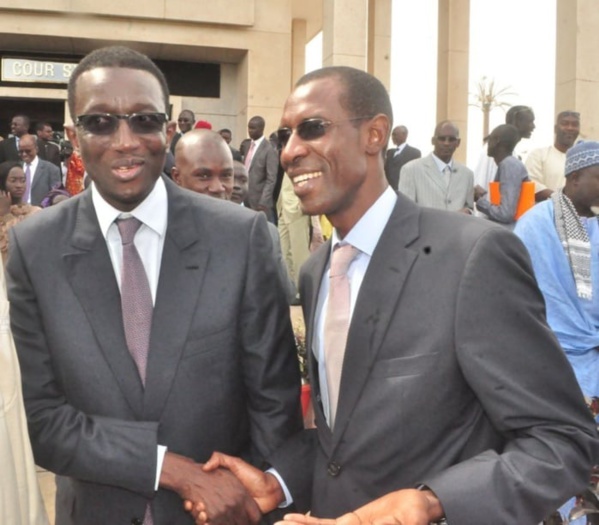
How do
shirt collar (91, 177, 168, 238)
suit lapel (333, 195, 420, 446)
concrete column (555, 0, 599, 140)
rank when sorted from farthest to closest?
1. concrete column (555, 0, 599, 140)
2. shirt collar (91, 177, 168, 238)
3. suit lapel (333, 195, 420, 446)

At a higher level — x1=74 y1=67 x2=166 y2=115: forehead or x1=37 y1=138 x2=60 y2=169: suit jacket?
x1=37 y1=138 x2=60 y2=169: suit jacket

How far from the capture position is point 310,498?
245 centimetres

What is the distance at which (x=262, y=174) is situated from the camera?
1094 cm

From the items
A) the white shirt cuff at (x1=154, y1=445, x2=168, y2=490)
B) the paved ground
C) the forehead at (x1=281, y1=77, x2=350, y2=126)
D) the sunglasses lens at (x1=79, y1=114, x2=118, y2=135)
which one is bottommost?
the paved ground

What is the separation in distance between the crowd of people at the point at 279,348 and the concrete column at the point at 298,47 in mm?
22679

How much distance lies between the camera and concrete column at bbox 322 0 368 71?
42.3 ft

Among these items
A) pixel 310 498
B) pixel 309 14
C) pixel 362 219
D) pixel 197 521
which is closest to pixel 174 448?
pixel 197 521

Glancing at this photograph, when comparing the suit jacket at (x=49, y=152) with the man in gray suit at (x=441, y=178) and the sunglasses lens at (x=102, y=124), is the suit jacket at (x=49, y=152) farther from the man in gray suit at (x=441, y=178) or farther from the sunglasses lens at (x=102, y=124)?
the sunglasses lens at (x=102, y=124)

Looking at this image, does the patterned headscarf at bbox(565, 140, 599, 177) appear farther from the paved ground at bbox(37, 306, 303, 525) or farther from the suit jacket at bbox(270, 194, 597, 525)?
the paved ground at bbox(37, 306, 303, 525)

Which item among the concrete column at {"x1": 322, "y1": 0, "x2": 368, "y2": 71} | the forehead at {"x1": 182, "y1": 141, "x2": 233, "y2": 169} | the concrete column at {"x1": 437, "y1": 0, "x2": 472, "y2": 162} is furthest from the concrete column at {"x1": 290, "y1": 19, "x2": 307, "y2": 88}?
the forehead at {"x1": 182, "y1": 141, "x2": 233, "y2": 169}

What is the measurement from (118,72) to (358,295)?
0.99 metres

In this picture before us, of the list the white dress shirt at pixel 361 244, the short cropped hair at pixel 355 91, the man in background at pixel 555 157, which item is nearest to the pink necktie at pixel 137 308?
the white dress shirt at pixel 361 244

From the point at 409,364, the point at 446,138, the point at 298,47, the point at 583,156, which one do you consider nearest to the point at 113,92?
the point at 409,364

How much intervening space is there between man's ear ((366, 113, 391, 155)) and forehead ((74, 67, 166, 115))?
66 centimetres
